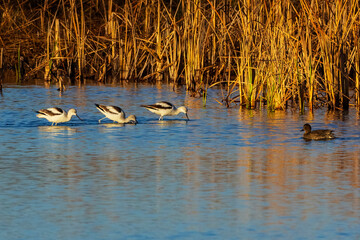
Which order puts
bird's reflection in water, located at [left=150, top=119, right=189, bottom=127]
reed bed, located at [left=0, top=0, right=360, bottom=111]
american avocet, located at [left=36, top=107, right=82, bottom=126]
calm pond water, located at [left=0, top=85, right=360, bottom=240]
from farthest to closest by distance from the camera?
reed bed, located at [left=0, top=0, right=360, bottom=111]
bird's reflection in water, located at [left=150, top=119, right=189, bottom=127]
american avocet, located at [left=36, top=107, right=82, bottom=126]
calm pond water, located at [left=0, top=85, right=360, bottom=240]

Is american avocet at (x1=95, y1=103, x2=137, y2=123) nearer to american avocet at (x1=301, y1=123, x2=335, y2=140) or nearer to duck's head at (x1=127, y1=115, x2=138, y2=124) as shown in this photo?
duck's head at (x1=127, y1=115, x2=138, y2=124)

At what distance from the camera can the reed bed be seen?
16.4 meters

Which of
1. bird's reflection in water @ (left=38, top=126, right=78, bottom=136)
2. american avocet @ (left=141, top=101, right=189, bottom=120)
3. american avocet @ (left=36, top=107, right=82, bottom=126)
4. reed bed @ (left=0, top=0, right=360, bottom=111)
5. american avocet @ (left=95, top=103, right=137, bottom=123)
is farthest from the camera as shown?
american avocet @ (left=141, top=101, right=189, bottom=120)

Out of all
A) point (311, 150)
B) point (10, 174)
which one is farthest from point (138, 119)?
point (10, 174)

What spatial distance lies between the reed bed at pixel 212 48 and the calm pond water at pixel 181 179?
975 millimetres

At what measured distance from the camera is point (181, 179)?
9.54 meters

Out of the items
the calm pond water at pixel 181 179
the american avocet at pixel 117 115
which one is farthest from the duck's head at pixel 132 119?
the calm pond water at pixel 181 179

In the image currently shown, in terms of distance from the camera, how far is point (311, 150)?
12.3 metres

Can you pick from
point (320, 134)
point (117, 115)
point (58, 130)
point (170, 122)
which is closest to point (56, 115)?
point (58, 130)

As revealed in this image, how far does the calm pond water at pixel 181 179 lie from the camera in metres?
7.23

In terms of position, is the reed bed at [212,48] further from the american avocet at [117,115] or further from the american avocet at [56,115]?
the american avocet at [56,115]

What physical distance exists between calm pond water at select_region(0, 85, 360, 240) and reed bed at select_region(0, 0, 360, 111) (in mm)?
975

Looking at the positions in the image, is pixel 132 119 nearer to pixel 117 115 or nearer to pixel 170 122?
pixel 117 115

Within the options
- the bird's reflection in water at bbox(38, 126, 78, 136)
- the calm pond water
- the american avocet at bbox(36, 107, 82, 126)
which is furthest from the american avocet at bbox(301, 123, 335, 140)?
the american avocet at bbox(36, 107, 82, 126)
